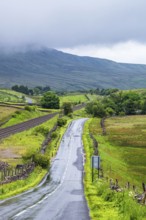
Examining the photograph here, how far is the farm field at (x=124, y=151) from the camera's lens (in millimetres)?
74675

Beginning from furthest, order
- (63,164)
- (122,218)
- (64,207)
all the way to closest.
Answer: (63,164) < (64,207) < (122,218)

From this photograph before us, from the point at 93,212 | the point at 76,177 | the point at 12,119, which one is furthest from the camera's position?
the point at 12,119

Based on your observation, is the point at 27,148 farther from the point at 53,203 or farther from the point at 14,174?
the point at 53,203

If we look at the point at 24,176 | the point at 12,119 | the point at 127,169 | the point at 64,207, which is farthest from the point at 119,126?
the point at 64,207

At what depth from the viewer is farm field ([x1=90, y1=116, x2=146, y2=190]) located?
74.7m

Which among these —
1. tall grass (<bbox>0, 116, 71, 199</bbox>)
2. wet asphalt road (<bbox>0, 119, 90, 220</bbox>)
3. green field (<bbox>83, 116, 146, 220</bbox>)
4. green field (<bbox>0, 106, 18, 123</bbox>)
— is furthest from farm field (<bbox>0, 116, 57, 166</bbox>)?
green field (<bbox>0, 106, 18, 123</bbox>)

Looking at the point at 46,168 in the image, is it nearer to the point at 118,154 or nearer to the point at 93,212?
the point at 118,154

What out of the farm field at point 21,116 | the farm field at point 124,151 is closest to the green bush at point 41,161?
the farm field at point 124,151

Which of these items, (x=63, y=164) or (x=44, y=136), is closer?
(x=63, y=164)

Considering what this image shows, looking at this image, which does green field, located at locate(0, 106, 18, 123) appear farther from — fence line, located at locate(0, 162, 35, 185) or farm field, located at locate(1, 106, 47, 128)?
fence line, located at locate(0, 162, 35, 185)

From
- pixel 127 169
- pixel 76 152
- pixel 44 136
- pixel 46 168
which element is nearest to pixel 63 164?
pixel 46 168

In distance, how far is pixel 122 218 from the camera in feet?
78.9

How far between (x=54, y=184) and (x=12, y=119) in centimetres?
10960

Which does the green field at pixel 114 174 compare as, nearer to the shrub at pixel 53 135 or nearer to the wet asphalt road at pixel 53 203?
the wet asphalt road at pixel 53 203
